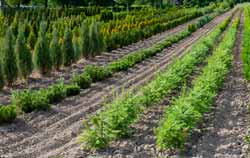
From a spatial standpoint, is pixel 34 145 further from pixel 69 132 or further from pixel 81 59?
pixel 81 59

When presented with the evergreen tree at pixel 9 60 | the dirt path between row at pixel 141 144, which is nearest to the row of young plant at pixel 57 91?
the evergreen tree at pixel 9 60

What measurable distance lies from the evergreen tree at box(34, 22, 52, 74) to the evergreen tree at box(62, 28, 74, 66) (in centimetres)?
139

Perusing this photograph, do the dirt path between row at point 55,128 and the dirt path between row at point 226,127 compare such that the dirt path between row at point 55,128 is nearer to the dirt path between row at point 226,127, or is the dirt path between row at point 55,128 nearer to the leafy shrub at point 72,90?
the leafy shrub at point 72,90

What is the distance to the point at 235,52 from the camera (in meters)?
22.3

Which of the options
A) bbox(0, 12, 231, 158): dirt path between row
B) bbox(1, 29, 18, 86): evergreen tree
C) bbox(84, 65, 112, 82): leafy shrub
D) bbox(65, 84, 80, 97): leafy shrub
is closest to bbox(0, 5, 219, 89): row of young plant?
bbox(1, 29, 18, 86): evergreen tree

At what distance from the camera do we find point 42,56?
1627cm

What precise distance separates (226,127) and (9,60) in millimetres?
7644

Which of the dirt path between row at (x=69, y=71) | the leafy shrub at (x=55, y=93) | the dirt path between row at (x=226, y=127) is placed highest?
the leafy shrub at (x=55, y=93)

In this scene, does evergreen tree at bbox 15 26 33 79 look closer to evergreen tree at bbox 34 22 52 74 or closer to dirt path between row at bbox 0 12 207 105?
dirt path between row at bbox 0 12 207 105

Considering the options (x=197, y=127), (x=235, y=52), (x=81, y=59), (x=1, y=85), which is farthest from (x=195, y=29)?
(x=197, y=127)

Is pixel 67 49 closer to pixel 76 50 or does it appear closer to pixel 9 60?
pixel 76 50

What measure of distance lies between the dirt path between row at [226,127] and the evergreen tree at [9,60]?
6.24m

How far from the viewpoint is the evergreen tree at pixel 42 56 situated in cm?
1603

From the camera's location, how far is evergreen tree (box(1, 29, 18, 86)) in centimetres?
1416
